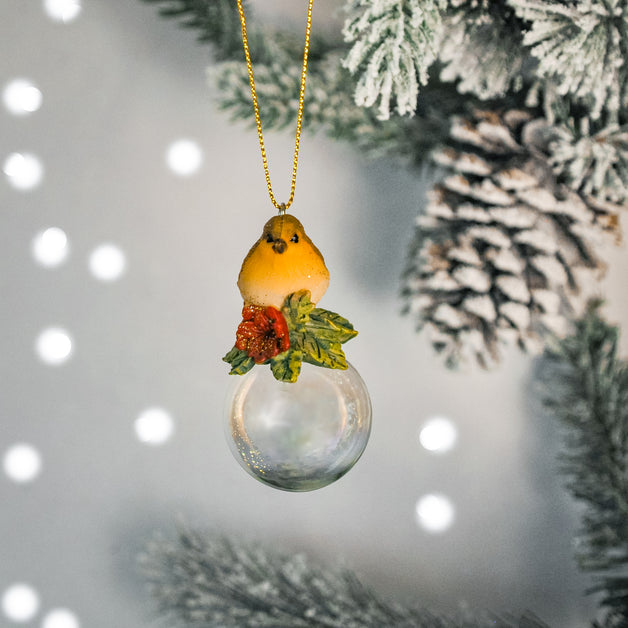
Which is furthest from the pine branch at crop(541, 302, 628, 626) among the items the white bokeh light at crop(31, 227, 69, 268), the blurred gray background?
the white bokeh light at crop(31, 227, 69, 268)

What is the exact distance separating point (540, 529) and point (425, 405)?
166 millimetres

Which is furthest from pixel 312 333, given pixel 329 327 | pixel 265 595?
pixel 265 595

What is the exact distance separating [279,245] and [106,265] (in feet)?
1.01

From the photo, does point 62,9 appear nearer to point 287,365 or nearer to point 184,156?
point 184,156

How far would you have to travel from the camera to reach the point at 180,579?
1.92ft

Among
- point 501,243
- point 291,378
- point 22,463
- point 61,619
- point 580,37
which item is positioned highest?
point 580,37

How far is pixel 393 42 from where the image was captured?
395 millimetres

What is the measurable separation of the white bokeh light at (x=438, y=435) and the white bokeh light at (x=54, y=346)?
360mm

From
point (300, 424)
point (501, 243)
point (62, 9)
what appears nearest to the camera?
point (300, 424)

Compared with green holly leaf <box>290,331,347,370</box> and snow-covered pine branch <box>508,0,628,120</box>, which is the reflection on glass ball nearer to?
green holly leaf <box>290,331,347,370</box>

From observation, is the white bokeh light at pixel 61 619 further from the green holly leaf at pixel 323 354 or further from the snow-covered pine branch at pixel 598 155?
the snow-covered pine branch at pixel 598 155

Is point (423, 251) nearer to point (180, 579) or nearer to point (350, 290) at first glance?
point (350, 290)

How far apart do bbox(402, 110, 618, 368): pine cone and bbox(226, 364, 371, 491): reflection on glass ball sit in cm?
13

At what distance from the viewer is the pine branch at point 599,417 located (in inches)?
17.8
